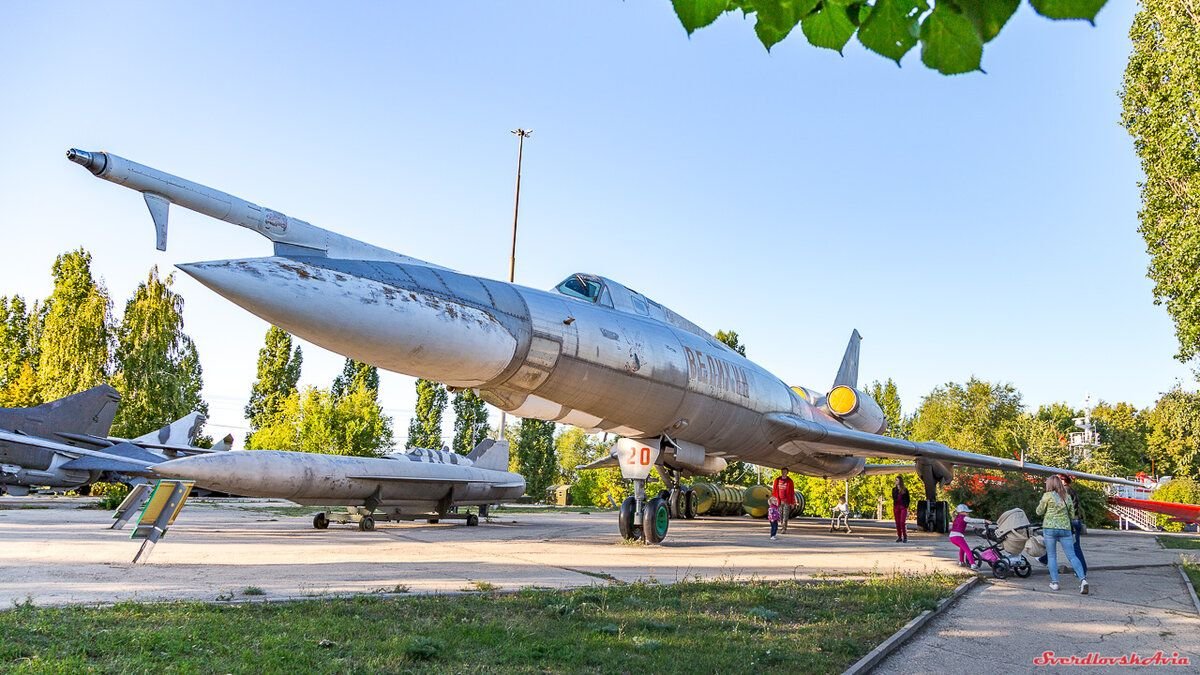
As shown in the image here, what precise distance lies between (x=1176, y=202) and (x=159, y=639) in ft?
51.4

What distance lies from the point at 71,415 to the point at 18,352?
1049 inches

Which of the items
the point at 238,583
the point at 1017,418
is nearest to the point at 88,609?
the point at 238,583

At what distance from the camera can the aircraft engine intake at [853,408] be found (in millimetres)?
17203

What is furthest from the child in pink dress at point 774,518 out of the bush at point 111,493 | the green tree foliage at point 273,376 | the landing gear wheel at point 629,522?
the green tree foliage at point 273,376

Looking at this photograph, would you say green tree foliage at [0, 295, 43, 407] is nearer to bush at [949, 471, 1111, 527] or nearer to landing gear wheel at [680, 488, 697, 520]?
landing gear wheel at [680, 488, 697, 520]

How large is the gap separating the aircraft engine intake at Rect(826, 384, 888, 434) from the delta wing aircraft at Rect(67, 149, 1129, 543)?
1.83 meters

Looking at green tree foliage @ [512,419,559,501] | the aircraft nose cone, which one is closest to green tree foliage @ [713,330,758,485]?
green tree foliage @ [512,419,559,501]

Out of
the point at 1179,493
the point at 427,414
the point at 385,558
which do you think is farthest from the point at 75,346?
the point at 1179,493

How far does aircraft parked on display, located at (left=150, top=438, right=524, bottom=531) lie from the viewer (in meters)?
→ 12.0

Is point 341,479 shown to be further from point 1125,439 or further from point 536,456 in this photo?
point 1125,439

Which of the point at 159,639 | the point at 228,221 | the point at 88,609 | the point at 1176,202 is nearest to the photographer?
the point at 159,639

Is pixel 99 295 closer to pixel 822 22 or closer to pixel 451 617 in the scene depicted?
pixel 451 617

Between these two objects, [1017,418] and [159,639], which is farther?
[1017,418]

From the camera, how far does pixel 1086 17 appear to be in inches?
58.8
